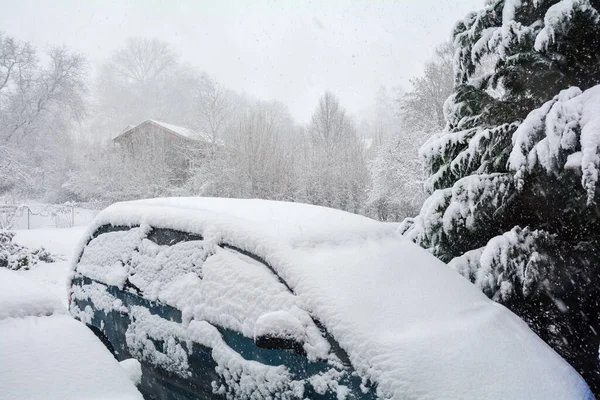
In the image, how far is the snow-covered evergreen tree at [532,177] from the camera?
3150 millimetres

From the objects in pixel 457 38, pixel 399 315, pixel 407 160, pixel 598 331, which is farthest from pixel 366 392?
pixel 407 160

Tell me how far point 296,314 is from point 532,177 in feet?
8.60

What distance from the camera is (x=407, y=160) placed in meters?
18.8

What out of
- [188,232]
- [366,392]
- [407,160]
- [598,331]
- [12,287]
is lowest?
[598,331]

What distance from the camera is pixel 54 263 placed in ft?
31.8

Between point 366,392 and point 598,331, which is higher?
point 366,392

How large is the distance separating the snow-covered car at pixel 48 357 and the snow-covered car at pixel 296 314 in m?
0.52

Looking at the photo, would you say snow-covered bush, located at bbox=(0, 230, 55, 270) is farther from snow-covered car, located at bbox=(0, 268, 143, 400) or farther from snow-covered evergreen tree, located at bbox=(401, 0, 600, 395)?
snow-covered evergreen tree, located at bbox=(401, 0, 600, 395)

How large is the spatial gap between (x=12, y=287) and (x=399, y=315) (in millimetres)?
2183

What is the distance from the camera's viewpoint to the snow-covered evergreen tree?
315 centimetres

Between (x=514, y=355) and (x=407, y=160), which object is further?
(x=407, y=160)

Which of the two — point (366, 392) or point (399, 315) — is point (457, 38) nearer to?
point (399, 315)

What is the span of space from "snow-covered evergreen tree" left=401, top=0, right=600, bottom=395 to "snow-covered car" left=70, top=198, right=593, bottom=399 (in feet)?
3.72

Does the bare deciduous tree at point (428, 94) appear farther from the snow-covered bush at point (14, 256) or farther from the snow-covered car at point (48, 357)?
the snow-covered car at point (48, 357)
